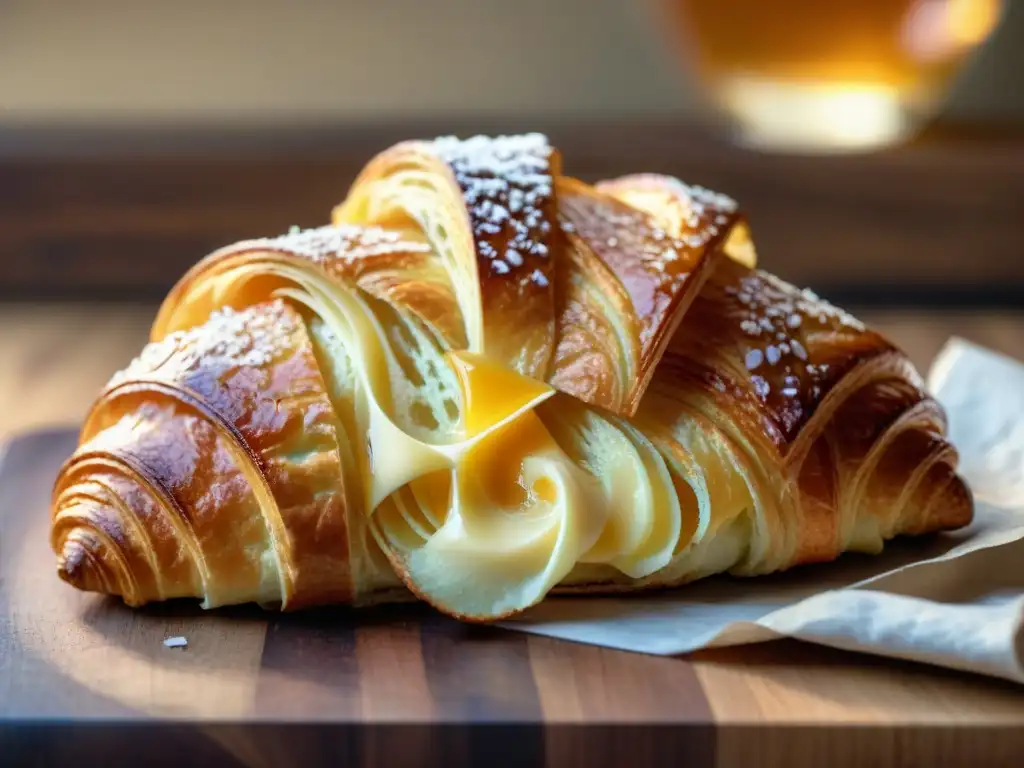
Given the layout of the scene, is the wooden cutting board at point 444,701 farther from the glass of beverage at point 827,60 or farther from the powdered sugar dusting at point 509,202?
the glass of beverage at point 827,60

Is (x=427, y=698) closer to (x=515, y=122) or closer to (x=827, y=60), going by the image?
(x=827, y=60)

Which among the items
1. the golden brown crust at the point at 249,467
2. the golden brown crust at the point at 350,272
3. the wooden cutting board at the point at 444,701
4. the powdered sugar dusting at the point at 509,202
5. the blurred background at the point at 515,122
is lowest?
the wooden cutting board at the point at 444,701

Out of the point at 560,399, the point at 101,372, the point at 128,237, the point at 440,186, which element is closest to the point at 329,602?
the point at 560,399

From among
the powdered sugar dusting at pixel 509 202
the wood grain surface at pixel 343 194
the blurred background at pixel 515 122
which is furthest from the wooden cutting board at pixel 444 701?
the wood grain surface at pixel 343 194

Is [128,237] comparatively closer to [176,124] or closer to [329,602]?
[176,124]

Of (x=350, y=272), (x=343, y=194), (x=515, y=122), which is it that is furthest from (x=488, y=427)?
(x=515, y=122)

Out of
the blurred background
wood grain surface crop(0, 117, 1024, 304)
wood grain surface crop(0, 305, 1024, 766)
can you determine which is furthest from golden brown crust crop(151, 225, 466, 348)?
wood grain surface crop(0, 117, 1024, 304)
